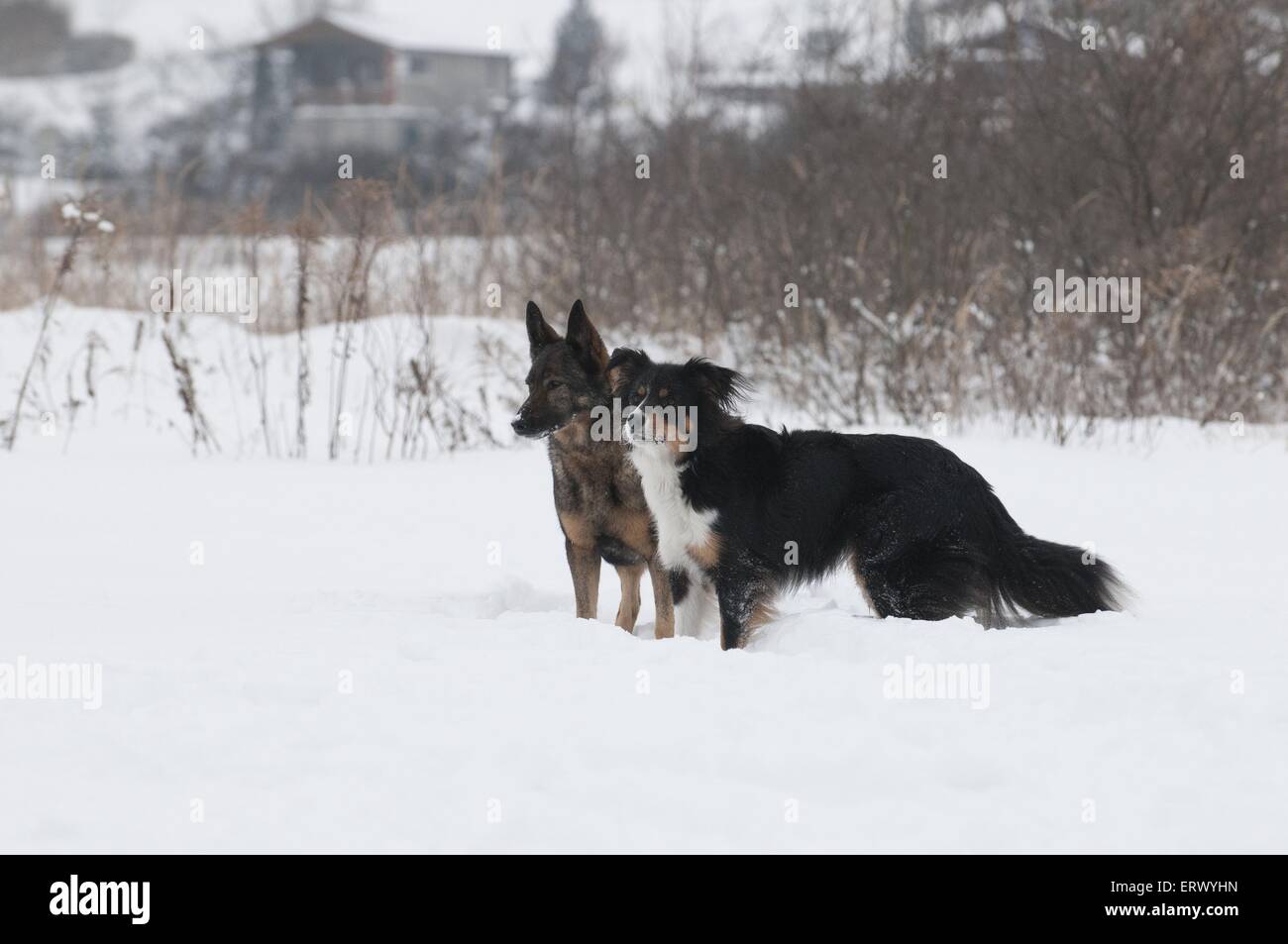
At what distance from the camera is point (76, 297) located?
14508 mm

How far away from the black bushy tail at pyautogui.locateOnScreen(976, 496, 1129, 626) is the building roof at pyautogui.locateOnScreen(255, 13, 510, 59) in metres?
51.5

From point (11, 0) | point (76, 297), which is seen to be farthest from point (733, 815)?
point (11, 0)

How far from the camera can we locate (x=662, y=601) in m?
5.88

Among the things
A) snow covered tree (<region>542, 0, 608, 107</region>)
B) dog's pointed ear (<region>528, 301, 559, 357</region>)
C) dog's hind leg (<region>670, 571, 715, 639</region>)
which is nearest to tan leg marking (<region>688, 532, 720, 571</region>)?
dog's hind leg (<region>670, 571, 715, 639</region>)

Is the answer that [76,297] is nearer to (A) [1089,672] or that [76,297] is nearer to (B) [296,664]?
(B) [296,664]

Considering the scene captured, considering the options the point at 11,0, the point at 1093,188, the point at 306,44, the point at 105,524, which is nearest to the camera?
the point at 105,524

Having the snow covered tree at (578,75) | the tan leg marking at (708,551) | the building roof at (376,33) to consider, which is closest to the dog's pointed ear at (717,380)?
the tan leg marking at (708,551)

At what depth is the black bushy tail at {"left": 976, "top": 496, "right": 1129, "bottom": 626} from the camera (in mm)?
5445

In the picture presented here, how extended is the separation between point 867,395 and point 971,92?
336cm

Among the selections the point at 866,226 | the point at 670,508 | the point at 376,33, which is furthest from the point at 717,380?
the point at 376,33

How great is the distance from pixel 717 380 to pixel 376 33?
55826 mm

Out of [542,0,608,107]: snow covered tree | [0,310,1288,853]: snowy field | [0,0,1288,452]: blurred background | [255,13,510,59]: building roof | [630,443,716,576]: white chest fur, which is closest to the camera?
[0,310,1288,853]: snowy field

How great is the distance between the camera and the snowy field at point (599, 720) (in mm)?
3289

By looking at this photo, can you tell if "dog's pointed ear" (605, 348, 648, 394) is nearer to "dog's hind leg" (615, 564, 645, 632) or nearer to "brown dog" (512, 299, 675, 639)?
"brown dog" (512, 299, 675, 639)
